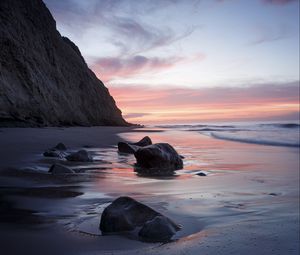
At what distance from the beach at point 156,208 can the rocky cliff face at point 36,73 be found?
1531 centimetres

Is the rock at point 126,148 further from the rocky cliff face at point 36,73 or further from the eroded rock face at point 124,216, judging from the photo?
the rocky cliff face at point 36,73

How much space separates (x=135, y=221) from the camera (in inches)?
106

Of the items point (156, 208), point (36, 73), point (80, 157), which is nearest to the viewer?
point (156, 208)

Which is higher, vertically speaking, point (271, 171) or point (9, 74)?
point (9, 74)

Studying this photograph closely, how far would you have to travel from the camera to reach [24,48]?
2622 centimetres

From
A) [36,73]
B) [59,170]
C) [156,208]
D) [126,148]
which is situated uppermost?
[36,73]

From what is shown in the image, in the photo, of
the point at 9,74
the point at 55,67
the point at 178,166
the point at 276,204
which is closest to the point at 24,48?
the point at 9,74

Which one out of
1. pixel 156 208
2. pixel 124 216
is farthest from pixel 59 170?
pixel 124 216

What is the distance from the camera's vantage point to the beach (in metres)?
2.32

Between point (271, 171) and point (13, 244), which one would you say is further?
point (271, 171)

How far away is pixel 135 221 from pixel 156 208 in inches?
27.4

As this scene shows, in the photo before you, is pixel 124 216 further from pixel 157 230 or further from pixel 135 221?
pixel 157 230

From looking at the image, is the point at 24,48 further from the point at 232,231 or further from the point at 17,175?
the point at 232,231

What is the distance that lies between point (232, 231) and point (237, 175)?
124 inches
